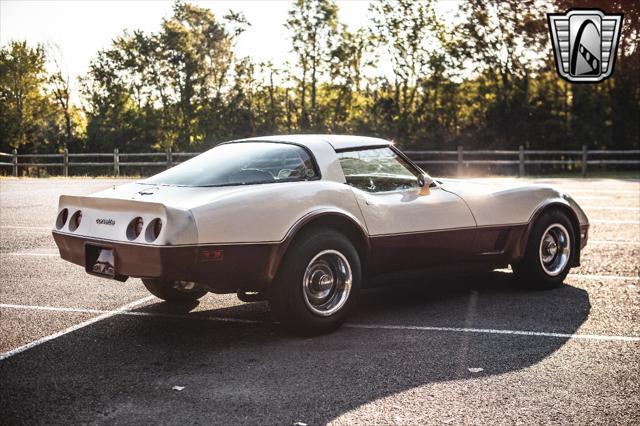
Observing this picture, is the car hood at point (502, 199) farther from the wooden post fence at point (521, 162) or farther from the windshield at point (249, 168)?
the wooden post fence at point (521, 162)

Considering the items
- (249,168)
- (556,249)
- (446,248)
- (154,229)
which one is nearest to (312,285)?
(249,168)

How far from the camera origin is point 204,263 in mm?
4398

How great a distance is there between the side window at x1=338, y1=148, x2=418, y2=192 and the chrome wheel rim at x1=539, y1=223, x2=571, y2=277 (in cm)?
161

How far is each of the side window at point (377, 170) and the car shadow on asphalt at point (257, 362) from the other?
1.02 meters

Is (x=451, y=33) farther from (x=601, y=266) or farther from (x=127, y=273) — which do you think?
(x=127, y=273)

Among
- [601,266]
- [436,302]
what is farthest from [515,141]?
[436,302]

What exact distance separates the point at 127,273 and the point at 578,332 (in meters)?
3.11

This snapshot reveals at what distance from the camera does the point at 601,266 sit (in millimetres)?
7629

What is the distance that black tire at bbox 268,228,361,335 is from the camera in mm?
4680

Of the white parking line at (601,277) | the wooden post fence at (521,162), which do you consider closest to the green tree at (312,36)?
the wooden post fence at (521,162)

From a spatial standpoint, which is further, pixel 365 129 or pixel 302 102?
pixel 302 102

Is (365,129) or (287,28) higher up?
(287,28)

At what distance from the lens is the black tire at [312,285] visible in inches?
184

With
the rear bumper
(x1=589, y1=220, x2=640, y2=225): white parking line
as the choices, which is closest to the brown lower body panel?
the rear bumper
